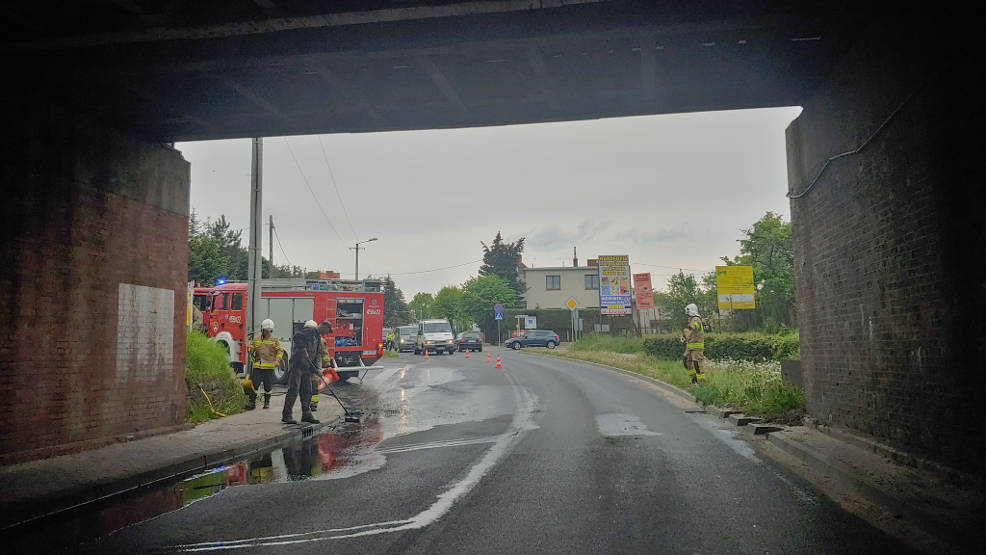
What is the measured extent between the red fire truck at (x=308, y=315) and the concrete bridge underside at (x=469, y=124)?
1090 cm

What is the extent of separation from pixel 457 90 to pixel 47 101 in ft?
16.2

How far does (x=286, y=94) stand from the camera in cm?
946

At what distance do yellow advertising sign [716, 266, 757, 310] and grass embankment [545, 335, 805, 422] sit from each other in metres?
3.46

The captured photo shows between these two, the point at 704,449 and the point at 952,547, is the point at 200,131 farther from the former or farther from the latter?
the point at 952,547

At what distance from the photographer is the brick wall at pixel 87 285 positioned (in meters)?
8.08

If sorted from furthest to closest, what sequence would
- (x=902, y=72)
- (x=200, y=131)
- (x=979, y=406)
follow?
(x=200, y=131) → (x=902, y=72) → (x=979, y=406)

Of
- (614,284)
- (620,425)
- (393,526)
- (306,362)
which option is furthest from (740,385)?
(614,284)

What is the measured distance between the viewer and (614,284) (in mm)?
34312

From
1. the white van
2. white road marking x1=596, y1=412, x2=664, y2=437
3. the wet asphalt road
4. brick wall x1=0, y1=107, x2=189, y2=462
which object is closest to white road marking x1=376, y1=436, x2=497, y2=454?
the wet asphalt road

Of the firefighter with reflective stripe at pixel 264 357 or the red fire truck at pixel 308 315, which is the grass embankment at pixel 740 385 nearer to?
the firefighter with reflective stripe at pixel 264 357

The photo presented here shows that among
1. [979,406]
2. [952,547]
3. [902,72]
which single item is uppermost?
[902,72]

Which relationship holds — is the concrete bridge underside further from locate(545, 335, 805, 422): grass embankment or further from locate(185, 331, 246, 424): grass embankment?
locate(185, 331, 246, 424): grass embankment

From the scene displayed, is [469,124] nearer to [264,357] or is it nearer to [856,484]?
[264,357]

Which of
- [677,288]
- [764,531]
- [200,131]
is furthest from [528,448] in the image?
[677,288]
